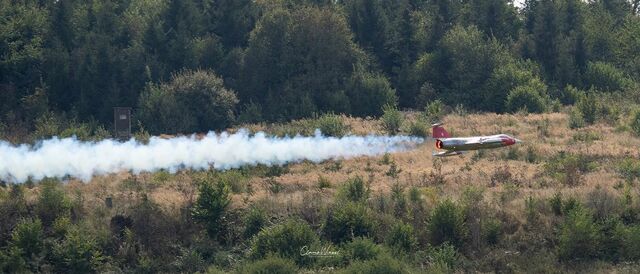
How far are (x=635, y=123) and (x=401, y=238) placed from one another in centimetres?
2985

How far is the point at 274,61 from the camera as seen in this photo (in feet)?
340

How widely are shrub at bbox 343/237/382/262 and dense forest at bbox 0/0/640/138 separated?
3773 cm

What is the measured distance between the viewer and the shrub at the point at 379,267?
54250mm

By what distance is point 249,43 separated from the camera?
105625 millimetres

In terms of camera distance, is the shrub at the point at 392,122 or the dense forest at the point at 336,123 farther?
the shrub at the point at 392,122

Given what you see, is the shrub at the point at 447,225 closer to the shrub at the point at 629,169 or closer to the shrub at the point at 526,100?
the shrub at the point at 629,169

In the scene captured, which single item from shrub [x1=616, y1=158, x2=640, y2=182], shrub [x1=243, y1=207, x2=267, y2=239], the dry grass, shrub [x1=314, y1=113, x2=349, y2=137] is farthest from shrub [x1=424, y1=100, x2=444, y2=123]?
shrub [x1=243, y1=207, x2=267, y2=239]

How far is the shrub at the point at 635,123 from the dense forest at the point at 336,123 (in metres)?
0.41

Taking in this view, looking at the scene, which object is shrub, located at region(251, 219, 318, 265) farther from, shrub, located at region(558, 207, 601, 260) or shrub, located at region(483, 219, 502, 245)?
shrub, located at region(558, 207, 601, 260)

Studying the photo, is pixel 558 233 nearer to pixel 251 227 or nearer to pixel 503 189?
pixel 503 189

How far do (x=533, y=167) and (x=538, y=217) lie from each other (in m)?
8.99

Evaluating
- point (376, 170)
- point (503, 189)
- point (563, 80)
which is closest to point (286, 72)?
point (563, 80)

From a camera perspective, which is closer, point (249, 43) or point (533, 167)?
point (533, 167)

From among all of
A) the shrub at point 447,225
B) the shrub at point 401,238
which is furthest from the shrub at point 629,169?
the shrub at point 401,238
